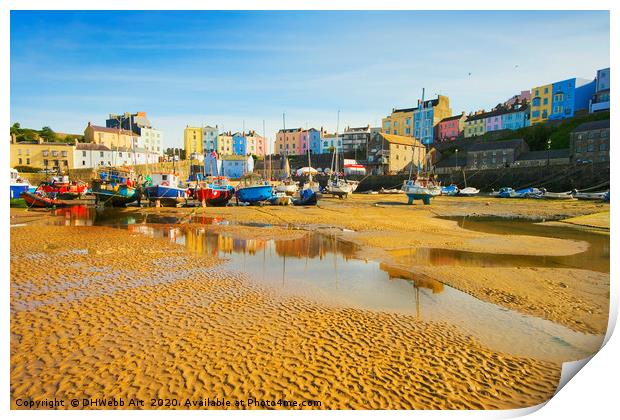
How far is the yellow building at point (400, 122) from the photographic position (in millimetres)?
95250

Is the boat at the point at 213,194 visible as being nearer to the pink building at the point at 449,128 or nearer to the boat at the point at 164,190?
the boat at the point at 164,190

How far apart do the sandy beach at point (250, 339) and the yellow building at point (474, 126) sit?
274 ft

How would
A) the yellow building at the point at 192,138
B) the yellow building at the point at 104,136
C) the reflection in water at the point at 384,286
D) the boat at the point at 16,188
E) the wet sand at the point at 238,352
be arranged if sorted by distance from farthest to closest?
the yellow building at the point at 192,138 < the yellow building at the point at 104,136 < the boat at the point at 16,188 < the reflection in water at the point at 384,286 < the wet sand at the point at 238,352

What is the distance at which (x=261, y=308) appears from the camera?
24.4ft

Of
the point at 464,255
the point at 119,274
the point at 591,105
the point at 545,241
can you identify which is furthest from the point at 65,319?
the point at 591,105

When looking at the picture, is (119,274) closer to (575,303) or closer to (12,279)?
(12,279)

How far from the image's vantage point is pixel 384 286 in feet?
30.4

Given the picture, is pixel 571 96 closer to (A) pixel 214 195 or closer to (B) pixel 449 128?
(B) pixel 449 128

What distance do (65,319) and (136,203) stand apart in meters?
31.4

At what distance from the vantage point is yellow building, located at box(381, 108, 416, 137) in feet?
313

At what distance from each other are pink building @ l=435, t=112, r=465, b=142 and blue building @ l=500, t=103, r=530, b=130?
9.74 m

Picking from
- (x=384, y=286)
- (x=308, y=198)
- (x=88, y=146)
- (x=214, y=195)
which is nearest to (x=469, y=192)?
(x=308, y=198)

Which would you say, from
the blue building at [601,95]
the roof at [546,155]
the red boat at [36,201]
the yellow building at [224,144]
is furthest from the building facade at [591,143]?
the yellow building at [224,144]

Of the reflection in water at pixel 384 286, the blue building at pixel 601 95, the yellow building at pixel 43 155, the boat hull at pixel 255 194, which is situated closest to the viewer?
the reflection in water at pixel 384 286
